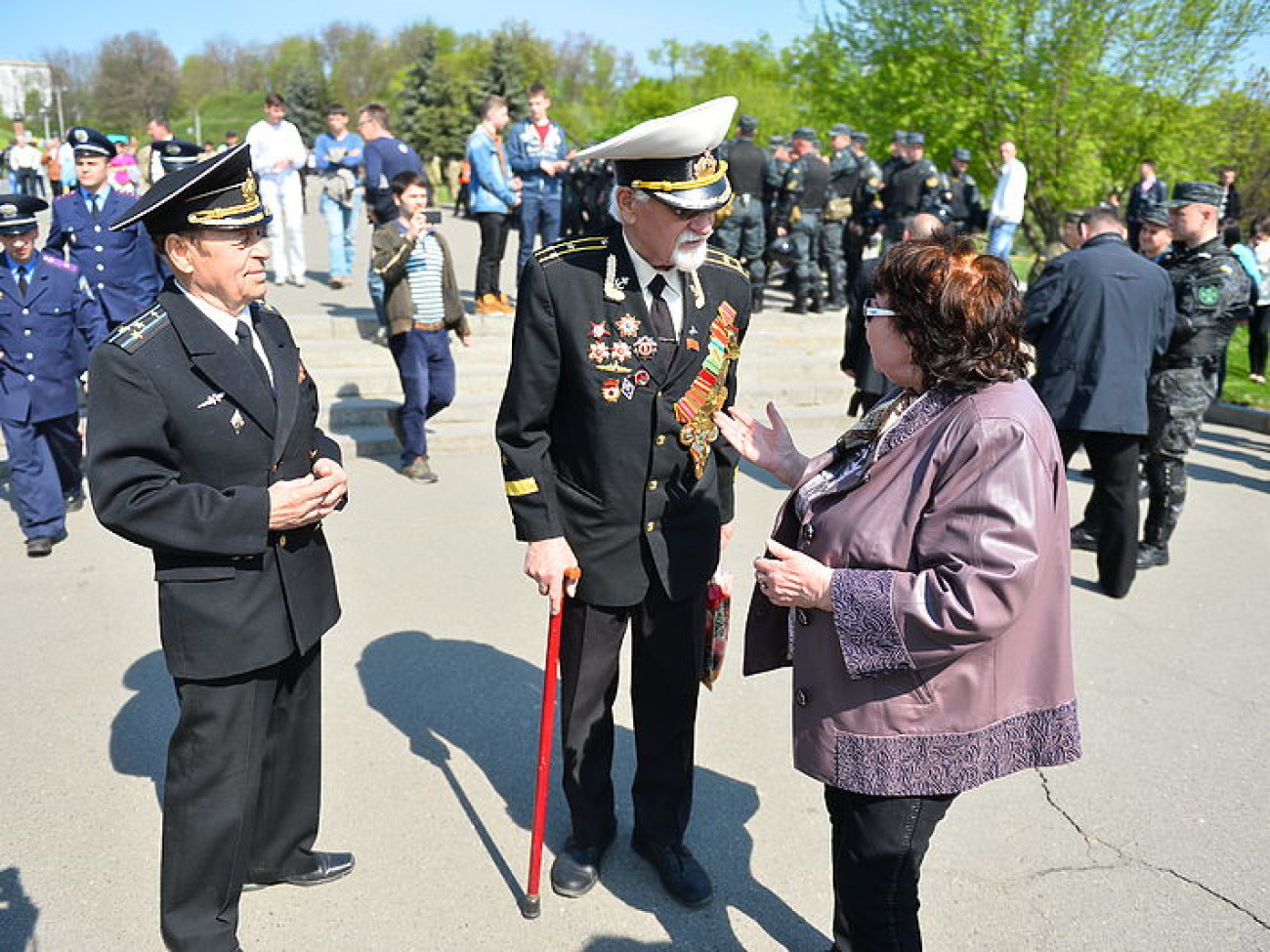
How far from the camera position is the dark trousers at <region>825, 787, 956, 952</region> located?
2229mm

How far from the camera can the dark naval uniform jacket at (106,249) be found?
708 cm

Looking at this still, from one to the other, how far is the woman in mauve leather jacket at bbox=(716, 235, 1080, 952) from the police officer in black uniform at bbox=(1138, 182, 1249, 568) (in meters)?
4.54

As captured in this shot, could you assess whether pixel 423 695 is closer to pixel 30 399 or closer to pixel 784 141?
pixel 30 399

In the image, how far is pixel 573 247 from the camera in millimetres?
2859

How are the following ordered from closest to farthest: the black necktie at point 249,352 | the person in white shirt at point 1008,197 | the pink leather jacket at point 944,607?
the pink leather jacket at point 944,607, the black necktie at point 249,352, the person in white shirt at point 1008,197

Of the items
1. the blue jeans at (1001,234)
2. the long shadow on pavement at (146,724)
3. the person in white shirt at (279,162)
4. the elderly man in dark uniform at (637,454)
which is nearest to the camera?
the elderly man in dark uniform at (637,454)

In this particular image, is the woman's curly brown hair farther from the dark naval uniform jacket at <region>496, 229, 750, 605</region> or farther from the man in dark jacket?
the man in dark jacket

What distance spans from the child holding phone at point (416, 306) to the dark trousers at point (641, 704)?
436 centimetres

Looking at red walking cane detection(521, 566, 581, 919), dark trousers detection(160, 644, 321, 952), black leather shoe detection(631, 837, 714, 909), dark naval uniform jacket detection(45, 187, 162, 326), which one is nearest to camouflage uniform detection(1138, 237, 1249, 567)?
black leather shoe detection(631, 837, 714, 909)

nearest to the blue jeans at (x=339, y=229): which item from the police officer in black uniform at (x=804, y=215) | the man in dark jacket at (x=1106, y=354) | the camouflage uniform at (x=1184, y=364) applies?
the police officer in black uniform at (x=804, y=215)

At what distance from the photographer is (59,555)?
587 centimetres

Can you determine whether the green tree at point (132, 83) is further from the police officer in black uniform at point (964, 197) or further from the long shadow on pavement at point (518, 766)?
the long shadow on pavement at point (518, 766)

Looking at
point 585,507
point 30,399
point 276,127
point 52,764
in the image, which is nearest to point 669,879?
point 585,507

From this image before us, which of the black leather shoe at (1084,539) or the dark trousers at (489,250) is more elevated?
the dark trousers at (489,250)
